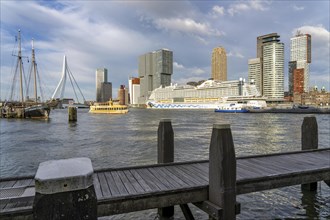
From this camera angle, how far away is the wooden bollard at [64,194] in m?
2.63

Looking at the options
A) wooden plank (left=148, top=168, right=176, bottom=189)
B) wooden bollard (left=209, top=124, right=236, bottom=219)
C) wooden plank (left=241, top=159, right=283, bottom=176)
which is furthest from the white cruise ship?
wooden bollard (left=209, top=124, right=236, bottom=219)

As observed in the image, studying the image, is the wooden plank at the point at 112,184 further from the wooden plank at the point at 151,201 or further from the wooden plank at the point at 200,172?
the wooden plank at the point at 200,172

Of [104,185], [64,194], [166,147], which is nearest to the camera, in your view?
[64,194]

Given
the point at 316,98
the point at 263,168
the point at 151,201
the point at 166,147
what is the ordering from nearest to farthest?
the point at 151,201 → the point at 263,168 → the point at 166,147 → the point at 316,98

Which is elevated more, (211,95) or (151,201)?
(211,95)

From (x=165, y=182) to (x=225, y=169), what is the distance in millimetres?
1847

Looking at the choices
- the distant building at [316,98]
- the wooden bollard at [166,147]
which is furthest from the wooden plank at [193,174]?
the distant building at [316,98]

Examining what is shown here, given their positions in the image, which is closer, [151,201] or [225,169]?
[225,169]

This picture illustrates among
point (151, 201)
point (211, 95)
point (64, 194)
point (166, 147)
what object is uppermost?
point (211, 95)

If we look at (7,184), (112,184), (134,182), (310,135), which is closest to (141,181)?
(134,182)

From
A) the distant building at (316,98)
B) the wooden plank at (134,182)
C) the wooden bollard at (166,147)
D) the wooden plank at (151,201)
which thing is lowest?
the wooden plank at (151,201)

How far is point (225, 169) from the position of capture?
18.1ft

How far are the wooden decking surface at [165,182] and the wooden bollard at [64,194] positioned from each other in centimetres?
258

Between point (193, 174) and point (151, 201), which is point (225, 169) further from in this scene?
point (193, 174)
